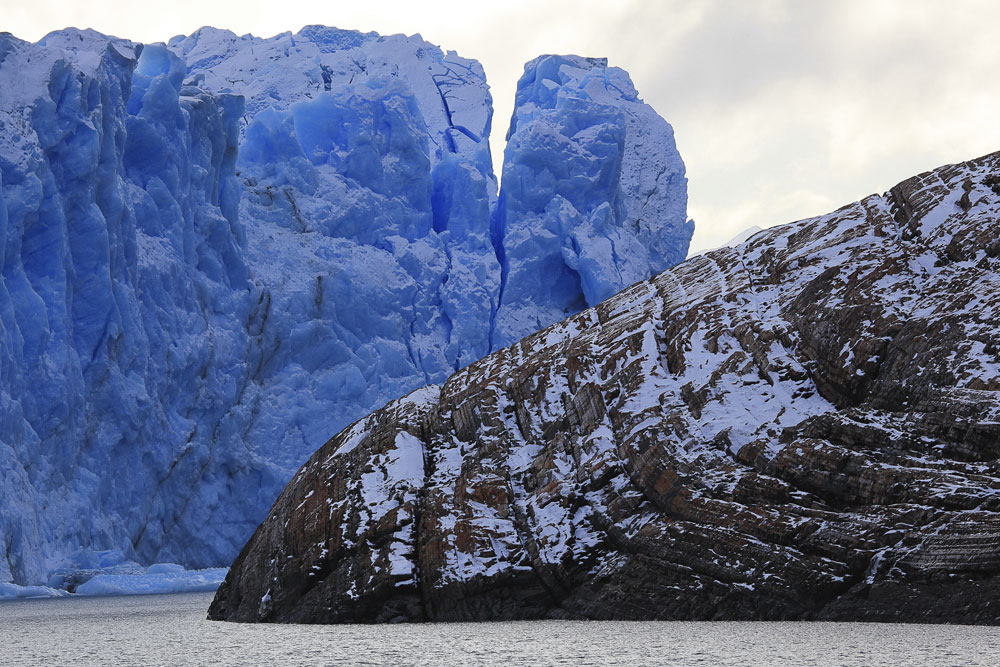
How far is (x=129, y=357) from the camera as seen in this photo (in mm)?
23453

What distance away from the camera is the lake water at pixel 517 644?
20.8ft

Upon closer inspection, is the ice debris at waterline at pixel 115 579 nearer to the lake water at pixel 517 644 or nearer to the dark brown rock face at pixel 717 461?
the dark brown rock face at pixel 717 461

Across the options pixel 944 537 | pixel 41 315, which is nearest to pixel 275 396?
pixel 41 315

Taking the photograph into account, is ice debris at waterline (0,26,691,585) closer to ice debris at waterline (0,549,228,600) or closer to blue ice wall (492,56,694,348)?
blue ice wall (492,56,694,348)

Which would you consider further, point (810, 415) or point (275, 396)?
point (275, 396)

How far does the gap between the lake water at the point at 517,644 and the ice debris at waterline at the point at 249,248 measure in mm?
11559

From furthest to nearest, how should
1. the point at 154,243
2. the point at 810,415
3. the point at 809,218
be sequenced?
the point at 154,243 → the point at 809,218 → the point at 810,415

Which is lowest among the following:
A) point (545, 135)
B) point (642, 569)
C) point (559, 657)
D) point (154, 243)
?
point (559, 657)

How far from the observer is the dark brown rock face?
892 centimetres

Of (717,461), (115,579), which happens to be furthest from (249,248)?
(717,461)

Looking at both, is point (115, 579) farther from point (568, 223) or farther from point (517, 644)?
point (568, 223)

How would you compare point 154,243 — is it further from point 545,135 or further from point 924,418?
point 924,418

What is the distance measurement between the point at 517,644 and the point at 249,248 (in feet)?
75.6

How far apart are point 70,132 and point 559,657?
1987 cm
